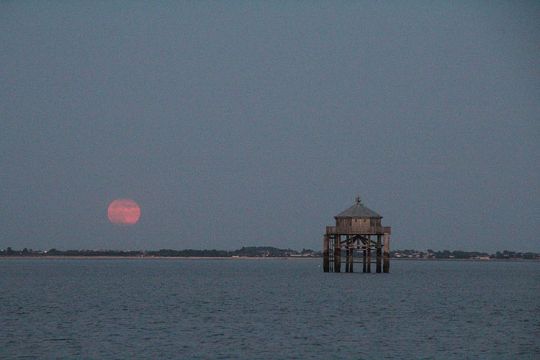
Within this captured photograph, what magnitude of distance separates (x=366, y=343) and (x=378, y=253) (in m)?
58.4

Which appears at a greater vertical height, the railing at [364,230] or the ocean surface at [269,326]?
the railing at [364,230]

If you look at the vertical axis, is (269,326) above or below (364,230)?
below

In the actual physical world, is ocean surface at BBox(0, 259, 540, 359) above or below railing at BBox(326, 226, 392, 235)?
below

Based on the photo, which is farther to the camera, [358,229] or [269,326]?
[358,229]

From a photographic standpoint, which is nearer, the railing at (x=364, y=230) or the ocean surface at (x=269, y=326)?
the ocean surface at (x=269, y=326)

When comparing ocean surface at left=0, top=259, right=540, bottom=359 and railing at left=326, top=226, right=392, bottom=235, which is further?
railing at left=326, top=226, right=392, bottom=235

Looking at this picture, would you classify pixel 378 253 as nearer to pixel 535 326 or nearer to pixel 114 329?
pixel 535 326

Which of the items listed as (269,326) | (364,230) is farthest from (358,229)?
(269,326)

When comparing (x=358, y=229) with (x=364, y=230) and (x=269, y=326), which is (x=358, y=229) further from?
(x=269, y=326)

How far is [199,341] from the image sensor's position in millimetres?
41906

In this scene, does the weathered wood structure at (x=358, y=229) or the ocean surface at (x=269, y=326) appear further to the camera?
the weathered wood structure at (x=358, y=229)

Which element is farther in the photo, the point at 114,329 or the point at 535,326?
the point at 535,326

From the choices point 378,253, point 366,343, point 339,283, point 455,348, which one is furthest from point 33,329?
point 378,253

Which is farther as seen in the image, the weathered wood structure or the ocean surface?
the weathered wood structure
